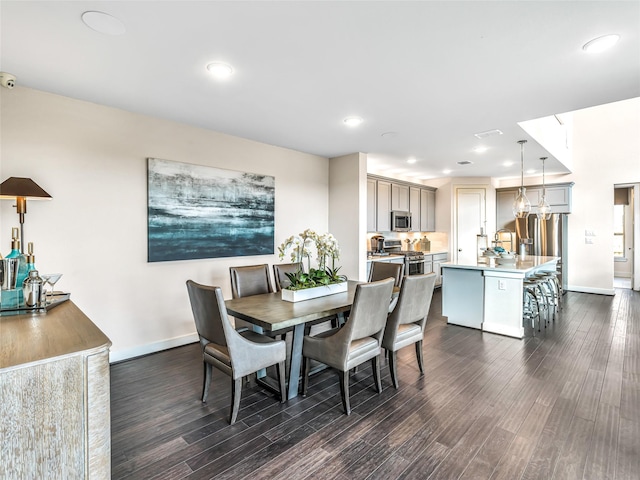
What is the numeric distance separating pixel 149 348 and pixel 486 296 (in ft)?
13.7

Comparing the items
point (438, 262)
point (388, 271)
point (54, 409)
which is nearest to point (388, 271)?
point (388, 271)

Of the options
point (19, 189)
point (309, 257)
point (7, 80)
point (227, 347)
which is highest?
point (7, 80)

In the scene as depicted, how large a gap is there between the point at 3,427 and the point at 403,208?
648 centimetres

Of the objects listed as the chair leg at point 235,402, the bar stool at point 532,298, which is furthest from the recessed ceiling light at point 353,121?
the bar stool at point 532,298

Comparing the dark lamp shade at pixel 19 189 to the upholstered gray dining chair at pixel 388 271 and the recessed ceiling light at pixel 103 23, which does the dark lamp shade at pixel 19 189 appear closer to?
the recessed ceiling light at pixel 103 23

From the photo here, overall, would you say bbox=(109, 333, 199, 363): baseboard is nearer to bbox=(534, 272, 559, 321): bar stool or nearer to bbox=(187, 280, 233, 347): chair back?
bbox=(187, 280, 233, 347): chair back

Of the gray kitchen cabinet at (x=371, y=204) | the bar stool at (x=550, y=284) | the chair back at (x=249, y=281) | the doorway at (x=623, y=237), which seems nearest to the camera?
the chair back at (x=249, y=281)

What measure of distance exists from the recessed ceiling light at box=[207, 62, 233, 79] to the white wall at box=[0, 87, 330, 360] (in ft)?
4.65

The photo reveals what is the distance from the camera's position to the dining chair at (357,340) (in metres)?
2.38

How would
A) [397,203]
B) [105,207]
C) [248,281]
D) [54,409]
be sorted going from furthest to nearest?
[397,203]
[248,281]
[105,207]
[54,409]

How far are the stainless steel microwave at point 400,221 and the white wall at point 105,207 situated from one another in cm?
355

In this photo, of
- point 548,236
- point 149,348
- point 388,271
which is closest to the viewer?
point 149,348

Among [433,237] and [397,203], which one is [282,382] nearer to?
[397,203]

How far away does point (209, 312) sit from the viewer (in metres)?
2.29
